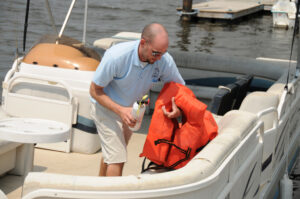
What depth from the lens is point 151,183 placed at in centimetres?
237

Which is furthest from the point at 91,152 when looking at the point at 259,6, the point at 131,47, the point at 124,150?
the point at 259,6

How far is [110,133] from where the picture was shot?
3311 millimetres

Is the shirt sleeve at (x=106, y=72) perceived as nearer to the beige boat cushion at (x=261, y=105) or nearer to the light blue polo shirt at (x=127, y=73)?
the light blue polo shirt at (x=127, y=73)

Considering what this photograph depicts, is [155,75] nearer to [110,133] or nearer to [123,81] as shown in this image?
[123,81]

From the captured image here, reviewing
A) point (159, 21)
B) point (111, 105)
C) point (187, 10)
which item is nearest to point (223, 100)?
point (111, 105)

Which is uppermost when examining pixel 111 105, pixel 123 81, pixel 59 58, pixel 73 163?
pixel 123 81

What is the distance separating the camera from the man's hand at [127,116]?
3043mm

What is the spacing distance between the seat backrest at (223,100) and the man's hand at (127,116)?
5.50 ft

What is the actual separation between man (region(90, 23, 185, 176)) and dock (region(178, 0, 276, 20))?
2063cm

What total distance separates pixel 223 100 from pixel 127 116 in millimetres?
1837

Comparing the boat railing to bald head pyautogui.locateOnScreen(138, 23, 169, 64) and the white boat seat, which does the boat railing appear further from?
the white boat seat

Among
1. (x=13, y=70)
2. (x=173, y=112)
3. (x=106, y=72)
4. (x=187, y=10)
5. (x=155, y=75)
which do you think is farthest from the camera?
(x=187, y=10)

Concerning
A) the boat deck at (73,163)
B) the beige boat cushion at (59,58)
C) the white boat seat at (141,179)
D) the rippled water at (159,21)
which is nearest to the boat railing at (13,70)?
the beige boat cushion at (59,58)

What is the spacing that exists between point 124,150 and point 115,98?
313mm
